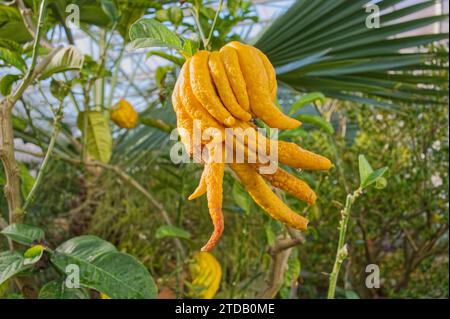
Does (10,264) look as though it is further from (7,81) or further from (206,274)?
(206,274)

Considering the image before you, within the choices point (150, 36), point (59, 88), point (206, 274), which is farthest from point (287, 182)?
point (206, 274)

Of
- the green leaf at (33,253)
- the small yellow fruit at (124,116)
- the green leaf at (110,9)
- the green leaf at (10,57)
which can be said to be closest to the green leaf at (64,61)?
the green leaf at (10,57)

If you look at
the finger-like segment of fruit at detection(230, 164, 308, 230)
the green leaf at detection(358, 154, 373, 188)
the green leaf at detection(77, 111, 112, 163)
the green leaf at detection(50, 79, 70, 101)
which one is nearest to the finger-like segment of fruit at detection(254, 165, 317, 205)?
the finger-like segment of fruit at detection(230, 164, 308, 230)

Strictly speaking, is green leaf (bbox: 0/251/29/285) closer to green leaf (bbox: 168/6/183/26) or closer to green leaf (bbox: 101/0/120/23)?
green leaf (bbox: 101/0/120/23)

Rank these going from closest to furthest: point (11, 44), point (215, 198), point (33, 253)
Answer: point (215, 198) < point (33, 253) < point (11, 44)

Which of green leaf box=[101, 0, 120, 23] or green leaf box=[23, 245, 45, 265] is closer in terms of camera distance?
green leaf box=[23, 245, 45, 265]

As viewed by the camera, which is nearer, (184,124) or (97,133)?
(184,124)
